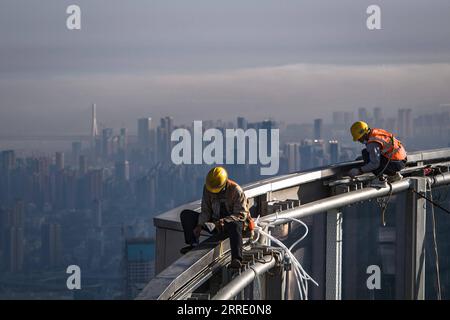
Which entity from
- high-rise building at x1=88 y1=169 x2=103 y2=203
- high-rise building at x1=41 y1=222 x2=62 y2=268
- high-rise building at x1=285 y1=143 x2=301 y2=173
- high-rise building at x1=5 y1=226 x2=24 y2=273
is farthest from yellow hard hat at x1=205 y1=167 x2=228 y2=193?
high-rise building at x1=88 y1=169 x2=103 y2=203

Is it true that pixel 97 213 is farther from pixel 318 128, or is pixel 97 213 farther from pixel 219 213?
pixel 219 213

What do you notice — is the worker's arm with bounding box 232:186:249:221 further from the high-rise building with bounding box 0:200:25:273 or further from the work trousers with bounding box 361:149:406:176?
the high-rise building with bounding box 0:200:25:273

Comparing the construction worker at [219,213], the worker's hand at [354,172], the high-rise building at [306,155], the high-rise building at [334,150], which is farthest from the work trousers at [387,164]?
the high-rise building at [306,155]

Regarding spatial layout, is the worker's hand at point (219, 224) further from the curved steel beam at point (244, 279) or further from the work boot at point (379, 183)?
the work boot at point (379, 183)

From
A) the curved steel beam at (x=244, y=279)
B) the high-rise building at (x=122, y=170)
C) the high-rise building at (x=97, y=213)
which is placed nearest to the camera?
the curved steel beam at (x=244, y=279)

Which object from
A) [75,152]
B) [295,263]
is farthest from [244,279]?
[75,152]
